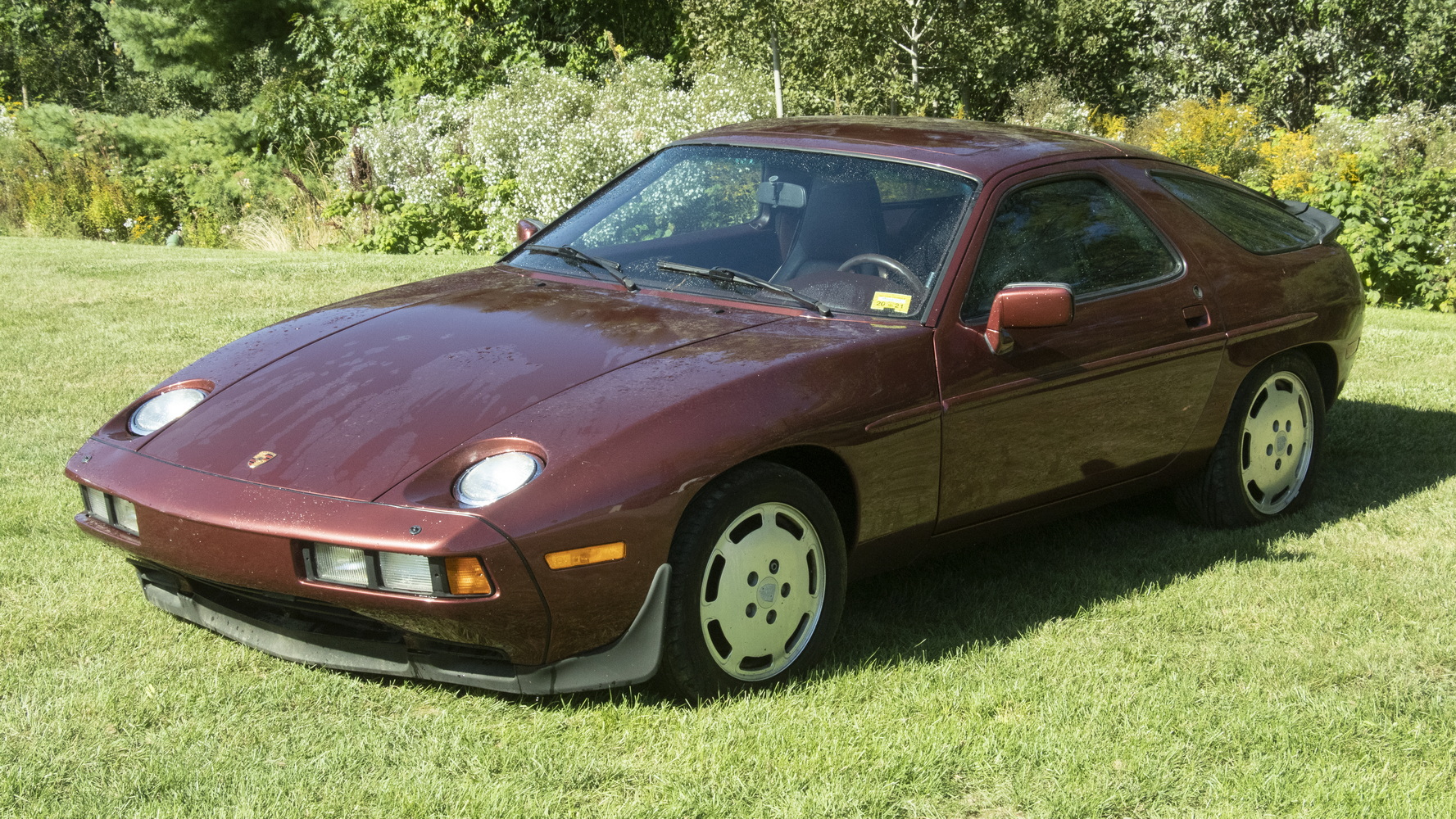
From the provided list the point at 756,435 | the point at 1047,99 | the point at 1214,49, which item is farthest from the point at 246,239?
the point at 1214,49

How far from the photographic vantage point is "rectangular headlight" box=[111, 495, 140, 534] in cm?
348

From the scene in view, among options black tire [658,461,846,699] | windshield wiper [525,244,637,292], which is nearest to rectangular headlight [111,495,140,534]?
black tire [658,461,846,699]

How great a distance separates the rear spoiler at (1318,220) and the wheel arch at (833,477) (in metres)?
2.74

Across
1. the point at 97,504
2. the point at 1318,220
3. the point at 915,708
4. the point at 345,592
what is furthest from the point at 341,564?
the point at 1318,220

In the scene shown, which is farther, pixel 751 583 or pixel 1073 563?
pixel 1073 563

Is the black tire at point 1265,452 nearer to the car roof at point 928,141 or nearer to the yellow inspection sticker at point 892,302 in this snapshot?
the car roof at point 928,141

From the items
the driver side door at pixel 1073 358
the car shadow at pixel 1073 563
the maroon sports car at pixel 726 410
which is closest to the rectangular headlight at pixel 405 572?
the maroon sports car at pixel 726 410

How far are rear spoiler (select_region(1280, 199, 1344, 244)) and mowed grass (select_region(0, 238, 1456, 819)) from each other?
1.15 meters

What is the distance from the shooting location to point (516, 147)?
16188 millimetres

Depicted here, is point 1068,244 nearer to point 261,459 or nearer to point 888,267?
point 888,267

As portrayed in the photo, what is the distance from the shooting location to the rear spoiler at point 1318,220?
557 centimetres

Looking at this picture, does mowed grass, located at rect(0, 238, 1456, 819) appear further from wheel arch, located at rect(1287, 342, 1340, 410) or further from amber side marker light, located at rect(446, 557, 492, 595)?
wheel arch, located at rect(1287, 342, 1340, 410)

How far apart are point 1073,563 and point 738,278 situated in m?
1.65

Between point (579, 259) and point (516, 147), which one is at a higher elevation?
point (579, 259)
